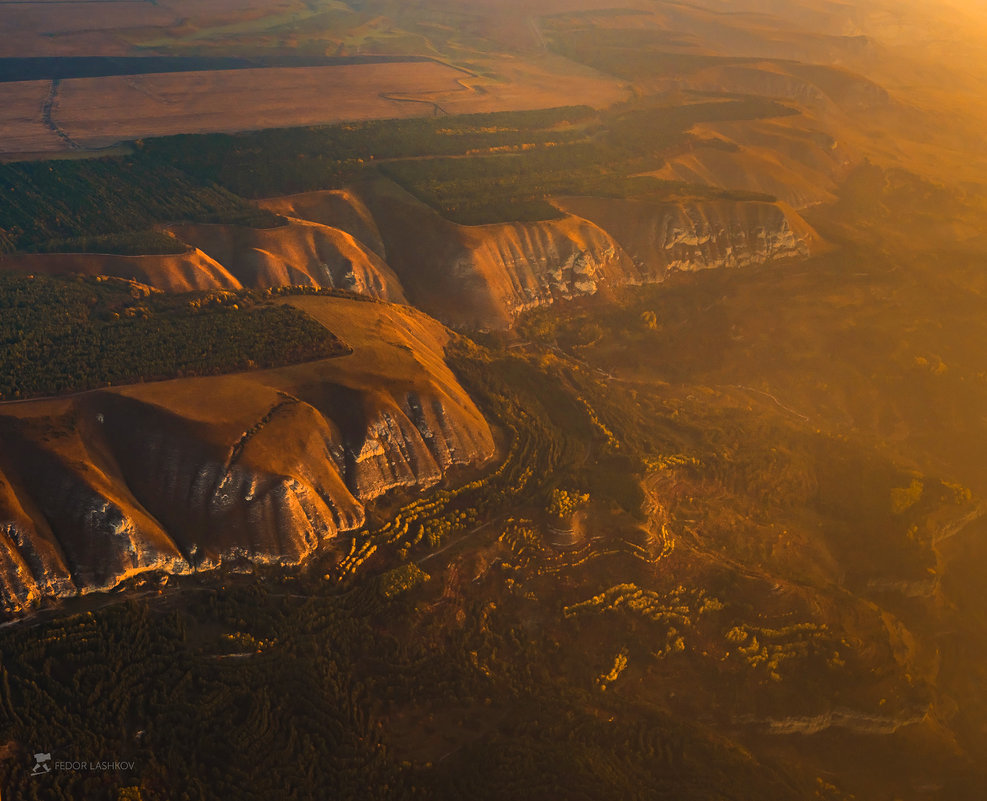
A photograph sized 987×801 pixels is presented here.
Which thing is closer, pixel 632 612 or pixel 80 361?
pixel 632 612

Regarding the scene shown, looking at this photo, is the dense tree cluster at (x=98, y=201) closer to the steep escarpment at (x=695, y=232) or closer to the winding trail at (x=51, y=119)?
the winding trail at (x=51, y=119)

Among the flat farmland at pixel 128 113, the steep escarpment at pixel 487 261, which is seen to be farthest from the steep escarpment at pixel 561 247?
the flat farmland at pixel 128 113

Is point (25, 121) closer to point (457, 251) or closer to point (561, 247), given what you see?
point (457, 251)

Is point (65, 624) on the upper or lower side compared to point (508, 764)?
upper

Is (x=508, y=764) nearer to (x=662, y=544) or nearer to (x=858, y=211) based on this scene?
(x=662, y=544)

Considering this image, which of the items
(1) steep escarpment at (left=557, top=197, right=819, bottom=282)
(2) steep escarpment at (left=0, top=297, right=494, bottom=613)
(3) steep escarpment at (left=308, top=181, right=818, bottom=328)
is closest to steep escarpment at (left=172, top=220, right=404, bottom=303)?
(3) steep escarpment at (left=308, top=181, right=818, bottom=328)

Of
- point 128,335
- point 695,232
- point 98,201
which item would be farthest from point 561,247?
point 98,201

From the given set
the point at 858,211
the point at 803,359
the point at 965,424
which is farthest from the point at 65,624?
the point at 858,211

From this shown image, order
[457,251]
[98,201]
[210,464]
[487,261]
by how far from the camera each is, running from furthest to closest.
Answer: [98,201]
[487,261]
[457,251]
[210,464]

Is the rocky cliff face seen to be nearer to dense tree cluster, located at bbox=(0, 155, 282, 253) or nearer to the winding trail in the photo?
dense tree cluster, located at bbox=(0, 155, 282, 253)
